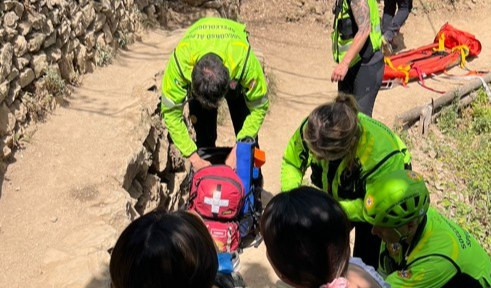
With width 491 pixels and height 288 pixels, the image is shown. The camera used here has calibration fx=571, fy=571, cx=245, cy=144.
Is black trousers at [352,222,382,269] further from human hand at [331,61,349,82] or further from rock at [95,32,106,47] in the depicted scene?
rock at [95,32,106,47]

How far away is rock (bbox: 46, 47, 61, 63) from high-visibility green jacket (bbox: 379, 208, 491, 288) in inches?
137

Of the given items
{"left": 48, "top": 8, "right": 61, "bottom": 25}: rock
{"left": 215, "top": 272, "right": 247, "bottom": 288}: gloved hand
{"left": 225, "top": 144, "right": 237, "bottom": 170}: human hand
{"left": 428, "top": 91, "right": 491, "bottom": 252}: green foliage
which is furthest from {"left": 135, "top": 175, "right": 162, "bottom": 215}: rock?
{"left": 428, "top": 91, "right": 491, "bottom": 252}: green foliage

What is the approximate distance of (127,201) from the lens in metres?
3.87

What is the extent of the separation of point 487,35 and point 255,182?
22.2ft

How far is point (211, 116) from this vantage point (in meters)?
4.13

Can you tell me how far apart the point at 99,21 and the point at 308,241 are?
14.6ft

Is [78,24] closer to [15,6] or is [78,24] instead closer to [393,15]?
[15,6]

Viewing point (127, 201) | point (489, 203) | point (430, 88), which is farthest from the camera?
point (430, 88)

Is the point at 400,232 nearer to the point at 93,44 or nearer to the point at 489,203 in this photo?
the point at 489,203

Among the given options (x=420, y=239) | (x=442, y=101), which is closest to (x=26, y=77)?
(x=420, y=239)

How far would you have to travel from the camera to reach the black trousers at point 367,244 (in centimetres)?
303

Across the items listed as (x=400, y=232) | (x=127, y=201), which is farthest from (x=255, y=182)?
(x=400, y=232)

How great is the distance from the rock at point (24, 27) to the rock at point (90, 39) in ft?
2.89

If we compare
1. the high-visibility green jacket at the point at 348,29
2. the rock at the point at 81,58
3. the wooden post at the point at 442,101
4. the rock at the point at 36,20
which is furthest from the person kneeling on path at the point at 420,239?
the wooden post at the point at 442,101
